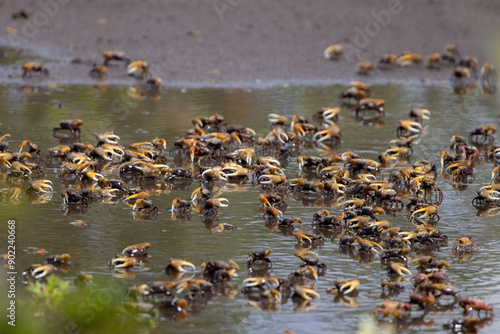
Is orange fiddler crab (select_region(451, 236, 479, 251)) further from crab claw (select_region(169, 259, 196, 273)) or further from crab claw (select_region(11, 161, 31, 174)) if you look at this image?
crab claw (select_region(11, 161, 31, 174))

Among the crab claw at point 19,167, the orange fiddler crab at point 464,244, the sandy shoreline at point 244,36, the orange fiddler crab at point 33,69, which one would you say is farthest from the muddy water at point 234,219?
the sandy shoreline at point 244,36

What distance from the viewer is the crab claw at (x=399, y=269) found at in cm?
638

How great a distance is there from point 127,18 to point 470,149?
461 inches

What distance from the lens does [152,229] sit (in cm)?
757

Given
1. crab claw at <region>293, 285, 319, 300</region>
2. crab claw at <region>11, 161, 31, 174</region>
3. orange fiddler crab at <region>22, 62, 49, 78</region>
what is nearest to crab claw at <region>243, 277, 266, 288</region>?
crab claw at <region>293, 285, 319, 300</region>

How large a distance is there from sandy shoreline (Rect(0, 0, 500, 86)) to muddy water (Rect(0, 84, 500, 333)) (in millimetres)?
2097

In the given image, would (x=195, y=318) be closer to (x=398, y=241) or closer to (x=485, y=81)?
(x=398, y=241)

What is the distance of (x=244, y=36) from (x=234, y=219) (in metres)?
11.6

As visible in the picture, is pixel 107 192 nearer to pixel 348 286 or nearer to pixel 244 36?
pixel 348 286

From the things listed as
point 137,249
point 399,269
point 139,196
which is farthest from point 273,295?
point 139,196

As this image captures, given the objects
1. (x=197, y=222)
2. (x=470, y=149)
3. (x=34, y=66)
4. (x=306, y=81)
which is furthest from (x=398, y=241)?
(x=34, y=66)

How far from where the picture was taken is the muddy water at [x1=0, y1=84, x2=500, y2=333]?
5734mm

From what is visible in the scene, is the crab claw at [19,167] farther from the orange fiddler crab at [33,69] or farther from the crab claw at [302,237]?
the orange fiddler crab at [33,69]

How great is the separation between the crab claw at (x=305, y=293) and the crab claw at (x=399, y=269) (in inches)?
34.6
